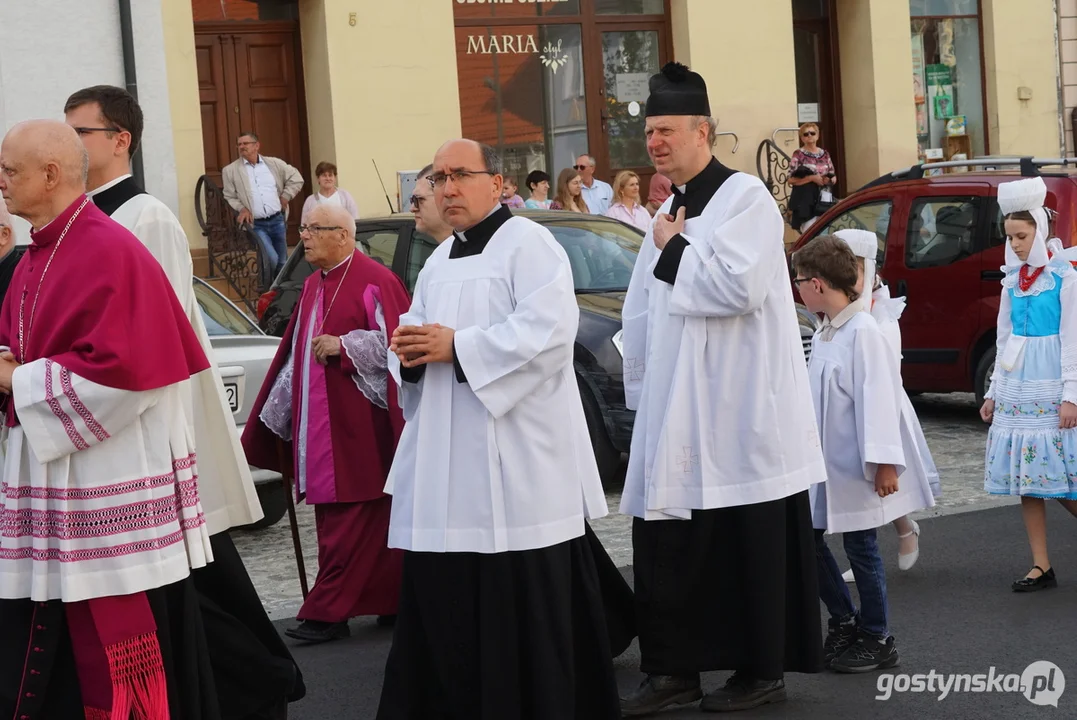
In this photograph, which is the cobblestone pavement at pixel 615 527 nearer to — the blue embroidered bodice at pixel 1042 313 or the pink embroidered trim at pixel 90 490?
the blue embroidered bodice at pixel 1042 313

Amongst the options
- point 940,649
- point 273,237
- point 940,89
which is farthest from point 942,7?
point 940,649

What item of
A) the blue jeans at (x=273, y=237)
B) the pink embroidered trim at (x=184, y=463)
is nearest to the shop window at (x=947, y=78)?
the blue jeans at (x=273, y=237)

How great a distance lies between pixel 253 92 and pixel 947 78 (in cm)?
1110

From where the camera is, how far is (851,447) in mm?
6316

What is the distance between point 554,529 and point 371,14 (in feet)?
45.1

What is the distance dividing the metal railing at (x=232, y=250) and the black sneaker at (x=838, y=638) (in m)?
10.3

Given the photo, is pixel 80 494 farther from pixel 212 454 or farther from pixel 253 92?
pixel 253 92

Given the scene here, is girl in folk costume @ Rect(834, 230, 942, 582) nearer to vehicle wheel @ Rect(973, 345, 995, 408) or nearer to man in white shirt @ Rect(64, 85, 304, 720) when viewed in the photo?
man in white shirt @ Rect(64, 85, 304, 720)

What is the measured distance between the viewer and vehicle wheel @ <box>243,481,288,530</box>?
908cm

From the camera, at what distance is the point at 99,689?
4543 millimetres

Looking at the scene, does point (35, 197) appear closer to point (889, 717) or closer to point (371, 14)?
point (889, 717)

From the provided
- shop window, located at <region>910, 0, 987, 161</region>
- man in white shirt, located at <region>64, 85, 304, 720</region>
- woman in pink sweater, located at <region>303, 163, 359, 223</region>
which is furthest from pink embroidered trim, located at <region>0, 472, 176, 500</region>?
shop window, located at <region>910, 0, 987, 161</region>

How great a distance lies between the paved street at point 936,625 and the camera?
18.6 ft

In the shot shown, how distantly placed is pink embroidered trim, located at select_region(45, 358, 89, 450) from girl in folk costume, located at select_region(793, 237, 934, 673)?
120 inches
